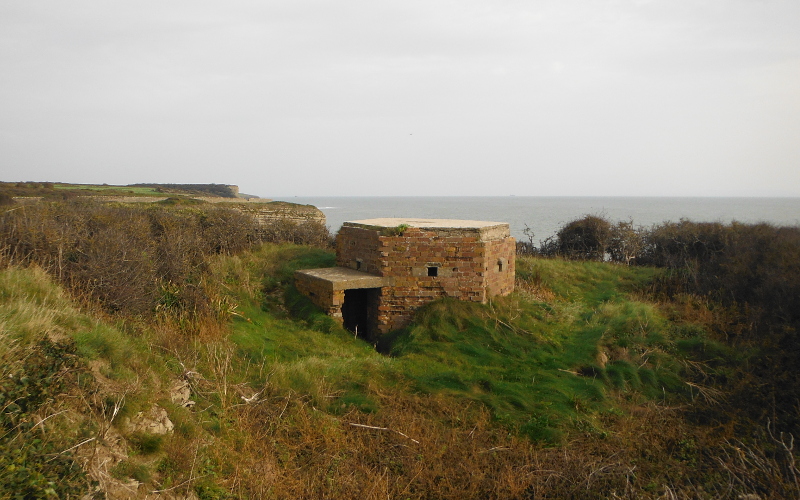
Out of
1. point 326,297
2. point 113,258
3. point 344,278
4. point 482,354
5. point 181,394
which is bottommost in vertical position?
point 482,354

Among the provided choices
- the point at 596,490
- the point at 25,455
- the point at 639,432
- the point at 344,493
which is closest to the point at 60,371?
the point at 25,455

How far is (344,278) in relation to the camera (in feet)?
29.9

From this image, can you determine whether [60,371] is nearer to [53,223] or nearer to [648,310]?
[53,223]

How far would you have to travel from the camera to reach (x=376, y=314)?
9.43m

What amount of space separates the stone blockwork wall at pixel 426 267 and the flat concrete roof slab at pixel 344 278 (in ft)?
0.64

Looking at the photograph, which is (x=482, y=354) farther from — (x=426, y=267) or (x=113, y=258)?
(x=113, y=258)

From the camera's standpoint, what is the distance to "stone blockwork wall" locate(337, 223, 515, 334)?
9.12 m

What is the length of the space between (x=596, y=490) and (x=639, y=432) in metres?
1.57

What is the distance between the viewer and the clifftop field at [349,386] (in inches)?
157

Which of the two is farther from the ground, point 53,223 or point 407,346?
point 53,223

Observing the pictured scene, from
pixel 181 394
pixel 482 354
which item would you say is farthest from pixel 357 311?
pixel 181 394

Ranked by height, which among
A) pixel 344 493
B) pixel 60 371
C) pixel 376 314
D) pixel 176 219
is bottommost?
pixel 344 493

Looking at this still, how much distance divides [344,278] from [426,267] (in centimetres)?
154

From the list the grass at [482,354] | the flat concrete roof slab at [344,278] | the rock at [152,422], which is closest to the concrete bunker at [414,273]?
the flat concrete roof slab at [344,278]
